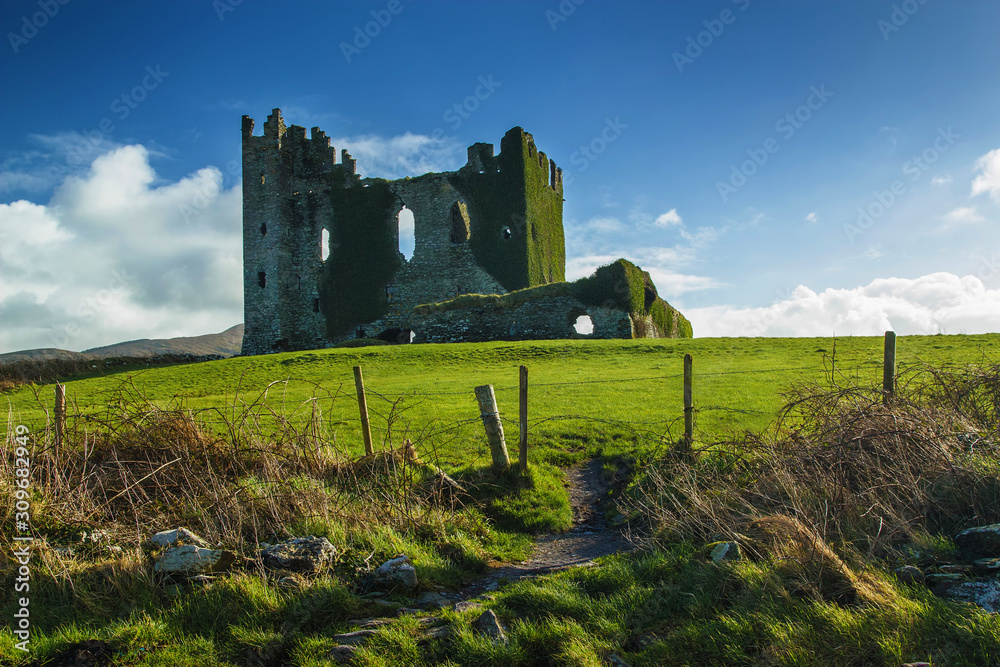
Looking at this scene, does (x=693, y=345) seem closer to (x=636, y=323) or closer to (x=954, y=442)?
(x=636, y=323)

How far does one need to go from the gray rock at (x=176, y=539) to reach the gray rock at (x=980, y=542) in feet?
20.8

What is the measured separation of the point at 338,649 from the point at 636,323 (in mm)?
27219

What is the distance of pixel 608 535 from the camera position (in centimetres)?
700

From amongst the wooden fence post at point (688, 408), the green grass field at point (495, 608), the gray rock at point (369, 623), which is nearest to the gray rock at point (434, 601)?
the green grass field at point (495, 608)

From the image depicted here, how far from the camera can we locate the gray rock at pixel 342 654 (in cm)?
421

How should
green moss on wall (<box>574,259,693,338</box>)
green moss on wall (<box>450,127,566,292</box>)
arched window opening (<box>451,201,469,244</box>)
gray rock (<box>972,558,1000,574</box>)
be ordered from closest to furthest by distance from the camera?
gray rock (<box>972,558,1000,574</box>) → green moss on wall (<box>574,259,693,338</box>) → green moss on wall (<box>450,127,566,292</box>) → arched window opening (<box>451,201,469,244</box>)

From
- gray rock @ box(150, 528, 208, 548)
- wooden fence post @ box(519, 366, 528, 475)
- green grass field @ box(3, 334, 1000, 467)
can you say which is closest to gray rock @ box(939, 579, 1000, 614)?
green grass field @ box(3, 334, 1000, 467)

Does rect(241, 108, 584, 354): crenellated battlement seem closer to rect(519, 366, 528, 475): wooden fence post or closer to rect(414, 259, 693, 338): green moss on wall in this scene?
rect(414, 259, 693, 338): green moss on wall

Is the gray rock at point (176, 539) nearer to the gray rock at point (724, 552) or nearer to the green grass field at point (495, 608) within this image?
the green grass field at point (495, 608)

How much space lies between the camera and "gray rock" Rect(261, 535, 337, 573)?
532cm

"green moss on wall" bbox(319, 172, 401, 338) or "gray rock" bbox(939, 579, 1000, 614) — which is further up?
"green moss on wall" bbox(319, 172, 401, 338)

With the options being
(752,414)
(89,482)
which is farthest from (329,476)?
(752,414)

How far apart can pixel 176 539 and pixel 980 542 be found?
670cm

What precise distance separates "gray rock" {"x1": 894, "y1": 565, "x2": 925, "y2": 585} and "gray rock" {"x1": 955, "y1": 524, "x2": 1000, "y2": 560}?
0.46 metres
